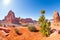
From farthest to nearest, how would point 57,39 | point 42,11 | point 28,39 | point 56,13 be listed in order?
point 56,13 < point 42,11 < point 28,39 < point 57,39

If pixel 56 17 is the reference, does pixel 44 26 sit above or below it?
below

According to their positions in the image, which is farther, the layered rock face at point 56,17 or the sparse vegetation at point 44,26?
the layered rock face at point 56,17

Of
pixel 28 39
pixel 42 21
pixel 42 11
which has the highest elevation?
pixel 42 11

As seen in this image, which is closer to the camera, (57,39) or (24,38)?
(57,39)

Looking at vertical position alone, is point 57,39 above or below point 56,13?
below

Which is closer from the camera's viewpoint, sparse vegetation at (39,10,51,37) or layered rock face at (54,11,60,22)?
sparse vegetation at (39,10,51,37)

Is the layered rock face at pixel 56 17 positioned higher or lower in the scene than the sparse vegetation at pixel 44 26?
higher

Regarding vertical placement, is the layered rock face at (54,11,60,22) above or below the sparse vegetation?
above

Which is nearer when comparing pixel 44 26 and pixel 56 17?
pixel 44 26

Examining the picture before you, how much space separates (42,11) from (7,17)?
251 ft

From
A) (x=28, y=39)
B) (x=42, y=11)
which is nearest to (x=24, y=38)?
(x=28, y=39)

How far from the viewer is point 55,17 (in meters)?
88.9


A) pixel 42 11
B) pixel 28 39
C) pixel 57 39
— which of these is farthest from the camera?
pixel 42 11

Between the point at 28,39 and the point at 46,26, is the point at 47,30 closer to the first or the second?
the point at 46,26
